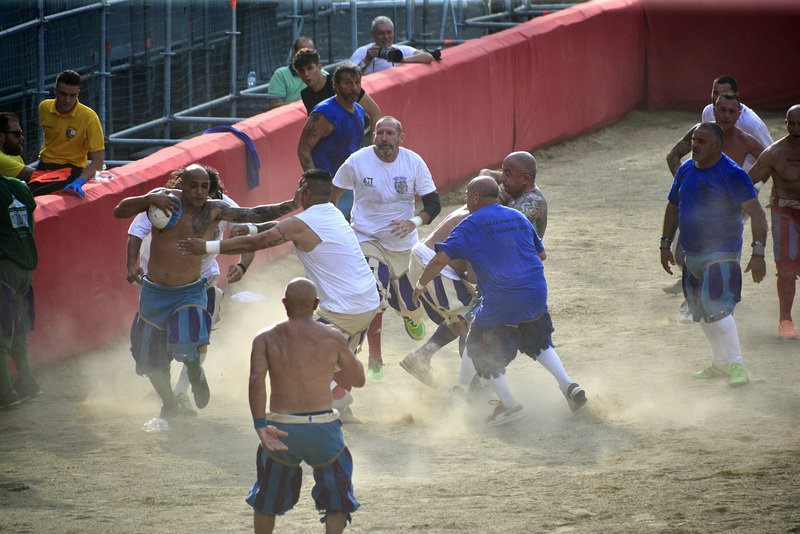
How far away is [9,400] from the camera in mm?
7352

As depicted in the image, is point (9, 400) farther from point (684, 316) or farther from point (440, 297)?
point (684, 316)

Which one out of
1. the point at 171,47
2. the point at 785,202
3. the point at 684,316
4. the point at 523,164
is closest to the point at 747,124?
the point at 785,202

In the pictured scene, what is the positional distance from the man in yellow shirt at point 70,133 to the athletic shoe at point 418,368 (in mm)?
3638

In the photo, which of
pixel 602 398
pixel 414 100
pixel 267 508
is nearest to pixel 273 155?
pixel 414 100

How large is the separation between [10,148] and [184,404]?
3.43 metres

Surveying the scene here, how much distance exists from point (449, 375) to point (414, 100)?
5.75 metres

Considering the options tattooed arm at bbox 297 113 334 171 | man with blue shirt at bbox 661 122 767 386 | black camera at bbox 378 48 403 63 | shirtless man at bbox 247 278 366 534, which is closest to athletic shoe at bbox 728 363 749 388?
man with blue shirt at bbox 661 122 767 386

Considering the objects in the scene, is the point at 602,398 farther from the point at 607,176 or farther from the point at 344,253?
the point at 607,176

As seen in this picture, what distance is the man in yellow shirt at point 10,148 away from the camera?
888 cm

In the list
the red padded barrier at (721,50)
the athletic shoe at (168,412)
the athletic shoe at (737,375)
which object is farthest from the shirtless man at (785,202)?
the red padded barrier at (721,50)

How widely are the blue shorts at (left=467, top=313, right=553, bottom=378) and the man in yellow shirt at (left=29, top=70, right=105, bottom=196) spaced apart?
14.2 ft

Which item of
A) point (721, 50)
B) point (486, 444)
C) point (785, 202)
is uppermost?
point (721, 50)

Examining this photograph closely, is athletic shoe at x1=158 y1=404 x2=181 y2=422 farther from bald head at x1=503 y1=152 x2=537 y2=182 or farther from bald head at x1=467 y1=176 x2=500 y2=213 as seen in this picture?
bald head at x1=503 y1=152 x2=537 y2=182

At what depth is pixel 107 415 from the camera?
7.31 m
